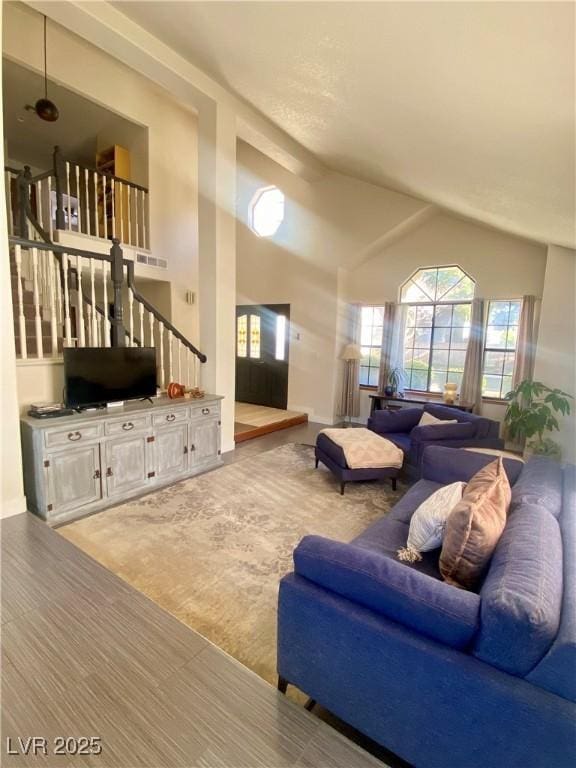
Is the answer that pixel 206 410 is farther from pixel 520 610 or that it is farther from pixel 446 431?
pixel 520 610

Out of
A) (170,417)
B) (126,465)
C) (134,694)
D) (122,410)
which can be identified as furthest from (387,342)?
(134,694)

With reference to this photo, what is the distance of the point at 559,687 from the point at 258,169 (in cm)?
768

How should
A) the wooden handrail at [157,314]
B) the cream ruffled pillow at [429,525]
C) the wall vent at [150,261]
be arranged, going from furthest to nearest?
the wall vent at [150,261]
the wooden handrail at [157,314]
the cream ruffled pillow at [429,525]

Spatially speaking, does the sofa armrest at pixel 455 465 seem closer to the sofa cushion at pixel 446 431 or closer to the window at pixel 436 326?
the sofa cushion at pixel 446 431

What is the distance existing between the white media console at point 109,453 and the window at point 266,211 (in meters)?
4.32

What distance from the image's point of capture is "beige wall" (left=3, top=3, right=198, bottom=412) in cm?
448

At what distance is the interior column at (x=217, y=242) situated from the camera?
4.20m

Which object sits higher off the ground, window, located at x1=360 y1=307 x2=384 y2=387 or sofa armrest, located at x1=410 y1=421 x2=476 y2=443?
window, located at x1=360 y1=307 x2=384 y2=387

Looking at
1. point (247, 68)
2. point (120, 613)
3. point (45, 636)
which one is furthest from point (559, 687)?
point (247, 68)

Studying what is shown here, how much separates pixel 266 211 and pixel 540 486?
6.66m

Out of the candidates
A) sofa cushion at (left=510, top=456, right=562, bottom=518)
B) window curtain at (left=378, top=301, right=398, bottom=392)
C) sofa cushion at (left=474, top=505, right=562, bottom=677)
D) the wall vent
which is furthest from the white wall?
the wall vent

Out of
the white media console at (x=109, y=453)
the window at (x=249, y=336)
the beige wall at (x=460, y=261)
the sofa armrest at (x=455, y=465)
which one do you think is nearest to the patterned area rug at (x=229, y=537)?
the white media console at (x=109, y=453)

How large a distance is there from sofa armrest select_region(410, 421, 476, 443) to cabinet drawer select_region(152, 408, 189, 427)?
2.41 metres

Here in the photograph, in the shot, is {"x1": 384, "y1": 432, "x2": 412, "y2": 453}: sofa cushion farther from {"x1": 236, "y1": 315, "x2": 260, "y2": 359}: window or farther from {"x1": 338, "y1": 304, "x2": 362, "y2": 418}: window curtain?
{"x1": 236, "y1": 315, "x2": 260, "y2": 359}: window
